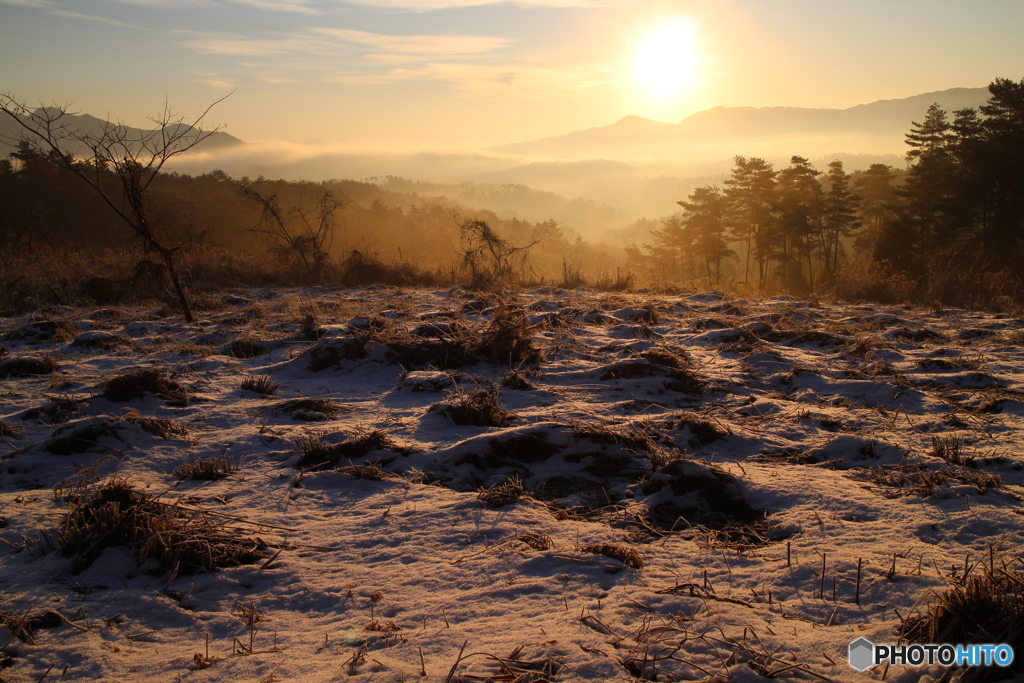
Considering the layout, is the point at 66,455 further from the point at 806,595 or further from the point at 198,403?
the point at 806,595

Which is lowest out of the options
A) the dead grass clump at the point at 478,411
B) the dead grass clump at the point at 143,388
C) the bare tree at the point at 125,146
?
the dead grass clump at the point at 478,411

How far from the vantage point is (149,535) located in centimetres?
188

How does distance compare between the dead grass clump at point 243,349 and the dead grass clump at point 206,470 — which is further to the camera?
the dead grass clump at point 243,349

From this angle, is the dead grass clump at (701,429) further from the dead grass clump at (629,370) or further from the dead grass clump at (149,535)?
the dead grass clump at (149,535)

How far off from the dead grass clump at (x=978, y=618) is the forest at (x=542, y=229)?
21.9ft

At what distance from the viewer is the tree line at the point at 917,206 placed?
2458cm

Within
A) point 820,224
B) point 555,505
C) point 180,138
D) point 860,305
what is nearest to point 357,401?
point 555,505

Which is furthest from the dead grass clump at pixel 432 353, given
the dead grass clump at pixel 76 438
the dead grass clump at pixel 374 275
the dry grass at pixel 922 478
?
the dead grass clump at pixel 374 275

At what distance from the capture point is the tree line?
80.6 feet

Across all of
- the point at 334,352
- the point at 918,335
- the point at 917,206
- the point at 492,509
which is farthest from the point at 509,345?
the point at 917,206

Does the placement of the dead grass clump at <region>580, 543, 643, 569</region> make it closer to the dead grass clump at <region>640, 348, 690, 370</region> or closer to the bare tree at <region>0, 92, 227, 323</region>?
the dead grass clump at <region>640, 348, 690, 370</region>

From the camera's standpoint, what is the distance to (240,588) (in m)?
1.77

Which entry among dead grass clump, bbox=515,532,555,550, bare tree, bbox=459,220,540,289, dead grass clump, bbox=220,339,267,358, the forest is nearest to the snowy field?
dead grass clump, bbox=515,532,555,550

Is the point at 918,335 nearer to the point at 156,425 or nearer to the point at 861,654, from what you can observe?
the point at 861,654
